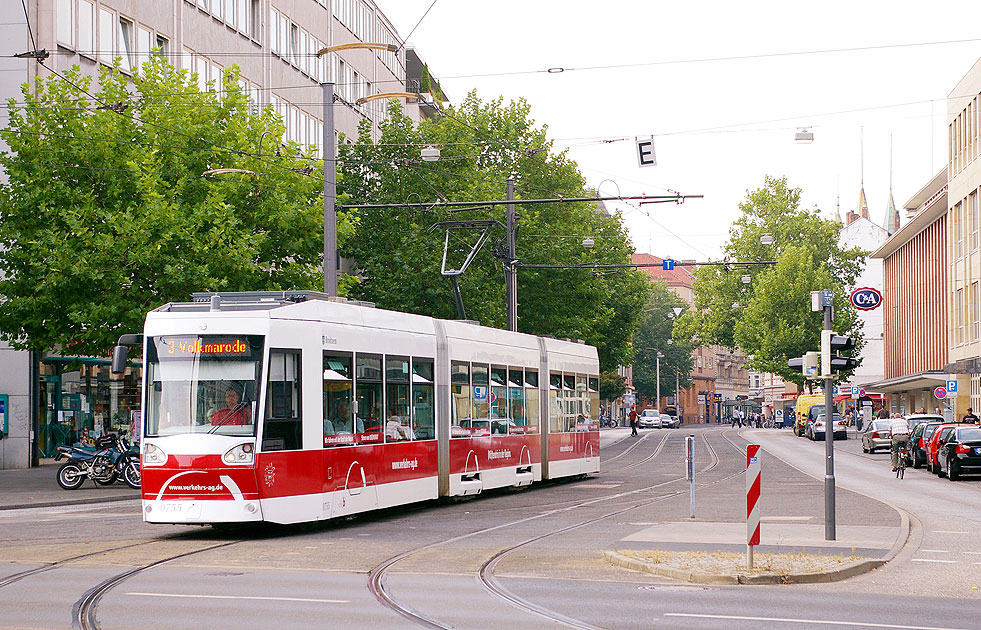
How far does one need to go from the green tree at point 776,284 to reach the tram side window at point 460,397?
204 feet

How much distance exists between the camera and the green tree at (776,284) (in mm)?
85250

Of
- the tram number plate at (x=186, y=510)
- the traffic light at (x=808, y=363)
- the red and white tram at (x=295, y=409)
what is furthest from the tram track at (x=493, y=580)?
the traffic light at (x=808, y=363)

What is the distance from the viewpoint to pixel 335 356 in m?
18.5

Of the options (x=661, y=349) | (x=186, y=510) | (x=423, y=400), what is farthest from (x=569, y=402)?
(x=661, y=349)

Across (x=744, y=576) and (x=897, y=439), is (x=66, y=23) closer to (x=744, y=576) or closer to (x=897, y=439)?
(x=897, y=439)

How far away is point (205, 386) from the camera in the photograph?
16906mm

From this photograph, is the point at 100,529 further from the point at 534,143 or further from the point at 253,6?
the point at 534,143

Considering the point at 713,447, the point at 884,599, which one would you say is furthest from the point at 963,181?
the point at 884,599

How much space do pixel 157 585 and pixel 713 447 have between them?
4487 cm

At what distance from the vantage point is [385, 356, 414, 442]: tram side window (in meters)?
20.1

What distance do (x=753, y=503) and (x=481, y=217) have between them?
105ft

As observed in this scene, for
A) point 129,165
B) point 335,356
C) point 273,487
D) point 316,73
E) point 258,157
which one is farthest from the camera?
point 316,73

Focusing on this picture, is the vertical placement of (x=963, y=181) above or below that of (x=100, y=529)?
above

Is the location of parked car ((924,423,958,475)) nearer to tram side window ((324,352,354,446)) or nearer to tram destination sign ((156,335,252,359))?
tram side window ((324,352,354,446))
